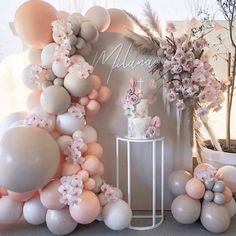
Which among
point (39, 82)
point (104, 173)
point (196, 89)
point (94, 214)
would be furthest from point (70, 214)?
point (196, 89)

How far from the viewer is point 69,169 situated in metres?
1.81

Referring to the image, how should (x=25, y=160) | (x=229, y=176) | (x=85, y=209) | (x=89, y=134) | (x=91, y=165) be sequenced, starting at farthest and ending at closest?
(x=229, y=176) < (x=89, y=134) < (x=91, y=165) < (x=85, y=209) < (x=25, y=160)

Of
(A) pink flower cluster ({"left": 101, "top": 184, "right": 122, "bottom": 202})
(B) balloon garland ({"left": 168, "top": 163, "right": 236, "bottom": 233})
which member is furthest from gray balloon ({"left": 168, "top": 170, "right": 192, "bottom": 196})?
(A) pink flower cluster ({"left": 101, "top": 184, "right": 122, "bottom": 202})

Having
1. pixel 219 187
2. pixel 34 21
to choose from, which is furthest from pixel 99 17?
pixel 219 187

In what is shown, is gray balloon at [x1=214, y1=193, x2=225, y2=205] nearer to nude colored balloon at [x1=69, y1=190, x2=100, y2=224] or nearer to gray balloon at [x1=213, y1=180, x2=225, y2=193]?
gray balloon at [x1=213, y1=180, x2=225, y2=193]

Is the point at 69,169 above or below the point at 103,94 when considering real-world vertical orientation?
below

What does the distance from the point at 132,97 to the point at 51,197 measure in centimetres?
73

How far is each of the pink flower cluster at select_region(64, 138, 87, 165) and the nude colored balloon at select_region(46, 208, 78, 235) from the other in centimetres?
28

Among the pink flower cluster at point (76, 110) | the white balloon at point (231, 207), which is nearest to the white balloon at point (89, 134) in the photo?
the pink flower cluster at point (76, 110)

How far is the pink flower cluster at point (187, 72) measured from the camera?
1886mm

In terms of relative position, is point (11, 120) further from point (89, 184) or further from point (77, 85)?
point (89, 184)

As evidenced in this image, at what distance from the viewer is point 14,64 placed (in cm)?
219

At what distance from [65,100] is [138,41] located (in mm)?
600

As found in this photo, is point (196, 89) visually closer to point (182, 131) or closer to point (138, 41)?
point (182, 131)
